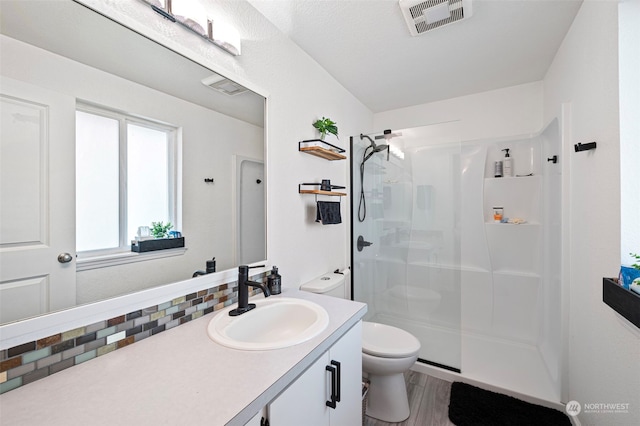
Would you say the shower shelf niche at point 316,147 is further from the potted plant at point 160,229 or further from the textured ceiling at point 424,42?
the potted plant at point 160,229

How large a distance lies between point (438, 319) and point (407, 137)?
166 centimetres

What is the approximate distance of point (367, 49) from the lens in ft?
6.27

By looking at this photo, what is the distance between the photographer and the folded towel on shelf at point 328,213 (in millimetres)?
1935

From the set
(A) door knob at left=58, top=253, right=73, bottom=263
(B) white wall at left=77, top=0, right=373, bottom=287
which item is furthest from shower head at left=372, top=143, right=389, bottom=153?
(A) door knob at left=58, top=253, right=73, bottom=263

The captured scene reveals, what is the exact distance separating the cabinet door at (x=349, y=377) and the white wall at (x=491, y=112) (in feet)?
6.79

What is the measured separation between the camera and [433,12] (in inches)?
58.7

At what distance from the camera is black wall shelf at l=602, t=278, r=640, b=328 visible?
2.87 feet

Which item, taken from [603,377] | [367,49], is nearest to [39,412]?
[603,377]

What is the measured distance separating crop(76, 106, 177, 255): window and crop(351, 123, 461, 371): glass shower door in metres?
1.77

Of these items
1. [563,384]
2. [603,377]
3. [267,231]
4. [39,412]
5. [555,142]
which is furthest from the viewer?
[555,142]

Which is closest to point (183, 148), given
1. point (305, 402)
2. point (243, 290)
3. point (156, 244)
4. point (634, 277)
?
point (156, 244)

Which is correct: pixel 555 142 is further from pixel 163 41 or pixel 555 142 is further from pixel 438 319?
pixel 163 41

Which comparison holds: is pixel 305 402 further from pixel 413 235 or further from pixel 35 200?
pixel 413 235

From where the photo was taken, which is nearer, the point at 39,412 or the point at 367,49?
the point at 39,412
